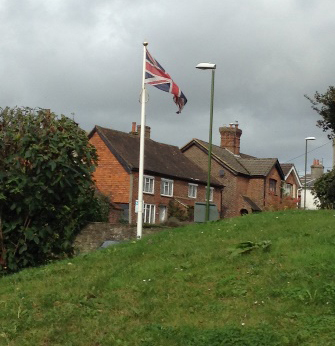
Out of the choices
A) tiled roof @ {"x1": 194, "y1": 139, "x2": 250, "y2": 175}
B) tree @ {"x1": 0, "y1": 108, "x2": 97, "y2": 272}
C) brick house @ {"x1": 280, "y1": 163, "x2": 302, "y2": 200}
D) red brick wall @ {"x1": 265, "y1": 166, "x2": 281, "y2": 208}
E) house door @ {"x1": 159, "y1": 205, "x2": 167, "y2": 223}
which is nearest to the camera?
tree @ {"x1": 0, "y1": 108, "x2": 97, "y2": 272}

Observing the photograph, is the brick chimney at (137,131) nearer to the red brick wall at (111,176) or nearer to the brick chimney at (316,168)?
the red brick wall at (111,176)

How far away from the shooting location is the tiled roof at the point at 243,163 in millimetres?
65938

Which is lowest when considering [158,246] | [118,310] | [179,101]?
[118,310]

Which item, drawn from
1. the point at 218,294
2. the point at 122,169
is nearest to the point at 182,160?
the point at 122,169

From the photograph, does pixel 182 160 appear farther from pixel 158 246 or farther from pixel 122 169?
pixel 158 246

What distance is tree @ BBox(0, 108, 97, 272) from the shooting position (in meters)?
13.9

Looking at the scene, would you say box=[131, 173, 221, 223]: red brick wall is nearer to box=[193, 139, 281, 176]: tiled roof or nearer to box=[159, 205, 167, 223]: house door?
box=[159, 205, 167, 223]: house door

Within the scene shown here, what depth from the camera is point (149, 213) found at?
2144 inches

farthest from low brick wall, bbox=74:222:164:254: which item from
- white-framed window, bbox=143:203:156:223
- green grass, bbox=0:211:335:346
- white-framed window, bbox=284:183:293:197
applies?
white-framed window, bbox=284:183:293:197

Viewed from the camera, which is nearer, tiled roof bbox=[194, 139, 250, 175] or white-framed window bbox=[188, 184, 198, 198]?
white-framed window bbox=[188, 184, 198, 198]

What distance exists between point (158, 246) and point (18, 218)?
3.09 meters

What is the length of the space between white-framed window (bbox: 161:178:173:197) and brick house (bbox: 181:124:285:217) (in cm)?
938

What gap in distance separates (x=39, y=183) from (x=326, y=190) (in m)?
18.4

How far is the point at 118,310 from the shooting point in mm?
9664
